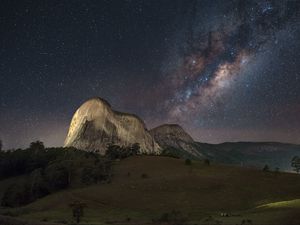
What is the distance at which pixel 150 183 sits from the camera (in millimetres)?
77688

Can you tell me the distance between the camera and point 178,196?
67.5 metres

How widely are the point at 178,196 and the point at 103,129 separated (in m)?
121

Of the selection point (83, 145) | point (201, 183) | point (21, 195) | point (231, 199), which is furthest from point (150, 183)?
point (83, 145)

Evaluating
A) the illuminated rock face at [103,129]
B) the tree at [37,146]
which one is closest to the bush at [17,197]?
the tree at [37,146]

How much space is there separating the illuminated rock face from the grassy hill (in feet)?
284

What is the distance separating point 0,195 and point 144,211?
157ft

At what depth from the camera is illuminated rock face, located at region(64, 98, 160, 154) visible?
181375 millimetres

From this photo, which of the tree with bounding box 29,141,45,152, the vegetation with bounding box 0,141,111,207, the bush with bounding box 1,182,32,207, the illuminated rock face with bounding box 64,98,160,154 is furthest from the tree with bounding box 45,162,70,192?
the illuminated rock face with bounding box 64,98,160,154

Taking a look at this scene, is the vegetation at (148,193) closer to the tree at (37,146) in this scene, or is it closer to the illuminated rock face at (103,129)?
the tree at (37,146)

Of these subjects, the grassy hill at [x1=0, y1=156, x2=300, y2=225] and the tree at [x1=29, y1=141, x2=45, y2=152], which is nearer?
the grassy hill at [x1=0, y1=156, x2=300, y2=225]

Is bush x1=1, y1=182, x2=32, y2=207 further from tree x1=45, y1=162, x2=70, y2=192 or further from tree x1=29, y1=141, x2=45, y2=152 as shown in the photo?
tree x1=29, y1=141, x2=45, y2=152

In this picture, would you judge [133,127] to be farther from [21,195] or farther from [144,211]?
[144,211]

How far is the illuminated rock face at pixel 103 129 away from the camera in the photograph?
181375 millimetres

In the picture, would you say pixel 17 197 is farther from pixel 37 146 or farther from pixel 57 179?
pixel 37 146
